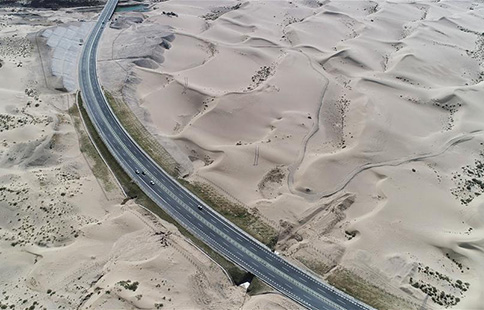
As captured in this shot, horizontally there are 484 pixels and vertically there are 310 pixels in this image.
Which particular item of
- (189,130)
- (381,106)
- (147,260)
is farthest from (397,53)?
(147,260)

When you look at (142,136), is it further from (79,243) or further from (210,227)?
(79,243)

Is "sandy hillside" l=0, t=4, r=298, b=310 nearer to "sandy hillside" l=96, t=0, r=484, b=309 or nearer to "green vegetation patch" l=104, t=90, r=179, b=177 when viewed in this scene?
"green vegetation patch" l=104, t=90, r=179, b=177

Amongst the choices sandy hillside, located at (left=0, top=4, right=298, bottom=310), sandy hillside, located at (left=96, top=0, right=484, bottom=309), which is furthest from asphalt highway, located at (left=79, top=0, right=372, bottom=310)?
sandy hillside, located at (left=96, top=0, right=484, bottom=309)

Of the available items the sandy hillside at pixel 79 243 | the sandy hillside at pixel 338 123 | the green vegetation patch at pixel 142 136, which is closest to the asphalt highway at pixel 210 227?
the green vegetation patch at pixel 142 136

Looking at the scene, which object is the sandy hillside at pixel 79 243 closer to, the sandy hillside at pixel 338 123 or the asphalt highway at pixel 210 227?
the asphalt highway at pixel 210 227

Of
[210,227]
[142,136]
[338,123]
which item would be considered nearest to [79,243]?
[210,227]
